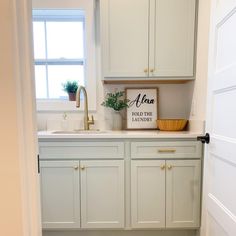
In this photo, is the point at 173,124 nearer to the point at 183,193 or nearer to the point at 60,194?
the point at 183,193

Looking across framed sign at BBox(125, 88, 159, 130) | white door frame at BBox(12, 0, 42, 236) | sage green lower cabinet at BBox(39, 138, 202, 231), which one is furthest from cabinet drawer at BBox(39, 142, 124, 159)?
white door frame at BBox(12, 0, 42, 236)

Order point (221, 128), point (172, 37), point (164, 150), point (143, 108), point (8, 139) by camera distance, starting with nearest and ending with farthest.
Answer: point (8, 139) < point (221, 128) < point (164, 150) < point (172, 37) < point (143, 108)

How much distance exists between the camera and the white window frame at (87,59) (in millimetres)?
2102

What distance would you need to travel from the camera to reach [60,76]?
228 centimetres

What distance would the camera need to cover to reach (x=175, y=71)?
1.92 meters

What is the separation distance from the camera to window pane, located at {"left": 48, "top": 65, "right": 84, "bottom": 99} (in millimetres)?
2268

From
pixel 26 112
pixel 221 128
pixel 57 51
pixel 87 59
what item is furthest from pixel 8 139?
pixel 57 51

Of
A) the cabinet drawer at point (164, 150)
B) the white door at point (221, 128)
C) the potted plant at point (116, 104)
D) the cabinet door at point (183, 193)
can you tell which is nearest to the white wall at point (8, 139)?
the white door at point (221, 128)

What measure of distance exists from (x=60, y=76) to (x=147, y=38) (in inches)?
40.2

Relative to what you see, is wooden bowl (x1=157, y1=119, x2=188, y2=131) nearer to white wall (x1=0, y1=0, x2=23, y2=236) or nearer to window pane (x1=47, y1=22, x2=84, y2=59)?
window pane (x1=47, y1=22, x2=84, y2=59)

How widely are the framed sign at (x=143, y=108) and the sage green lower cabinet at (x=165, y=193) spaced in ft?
1.86

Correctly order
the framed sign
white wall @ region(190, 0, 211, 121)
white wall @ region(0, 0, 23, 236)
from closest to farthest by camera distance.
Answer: white wall @ region(0, 0, 23, 236)
white wall @ region(190, 0, 211, 121)
the framed sign

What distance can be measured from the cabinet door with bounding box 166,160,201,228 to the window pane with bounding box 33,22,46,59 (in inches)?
67.5

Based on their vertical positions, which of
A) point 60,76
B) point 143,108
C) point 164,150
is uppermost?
Answer: point 60,76
